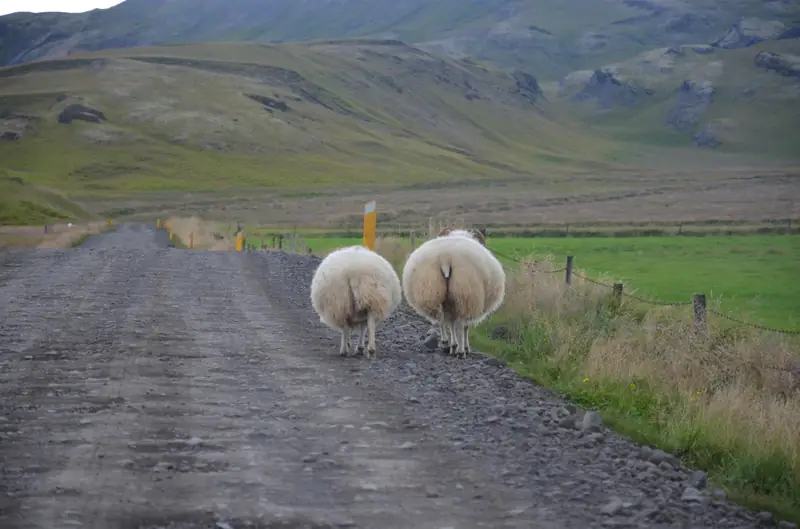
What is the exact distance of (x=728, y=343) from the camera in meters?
14.7

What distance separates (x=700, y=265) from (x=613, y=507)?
2800cm

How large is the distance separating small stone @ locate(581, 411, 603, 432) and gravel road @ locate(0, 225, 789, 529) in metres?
0.02

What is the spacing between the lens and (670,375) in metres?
12.3

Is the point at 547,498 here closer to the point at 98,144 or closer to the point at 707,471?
the point at 707,471

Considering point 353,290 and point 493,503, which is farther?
point 353,290

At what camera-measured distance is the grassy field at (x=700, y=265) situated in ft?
78.8

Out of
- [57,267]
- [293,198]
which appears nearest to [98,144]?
[293,198]

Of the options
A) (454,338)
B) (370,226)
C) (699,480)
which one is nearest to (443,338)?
(454,338)

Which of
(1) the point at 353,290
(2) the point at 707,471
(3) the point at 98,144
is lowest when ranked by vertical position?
(2) the point at 707,471

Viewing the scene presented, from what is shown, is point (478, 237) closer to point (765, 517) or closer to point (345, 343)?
point (345, 343)

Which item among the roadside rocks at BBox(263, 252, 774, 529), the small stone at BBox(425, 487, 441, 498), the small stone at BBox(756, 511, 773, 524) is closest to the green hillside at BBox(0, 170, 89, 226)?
the roadside rocks at BBox(263, 252, 774, 529)

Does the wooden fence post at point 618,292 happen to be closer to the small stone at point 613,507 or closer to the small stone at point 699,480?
the small stone at point 699,480

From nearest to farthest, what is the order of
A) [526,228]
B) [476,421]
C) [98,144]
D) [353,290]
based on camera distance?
1. [476,421]
2. [353,290]
3. [526,228]
4. [98,144]

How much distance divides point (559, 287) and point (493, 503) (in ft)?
40.3
